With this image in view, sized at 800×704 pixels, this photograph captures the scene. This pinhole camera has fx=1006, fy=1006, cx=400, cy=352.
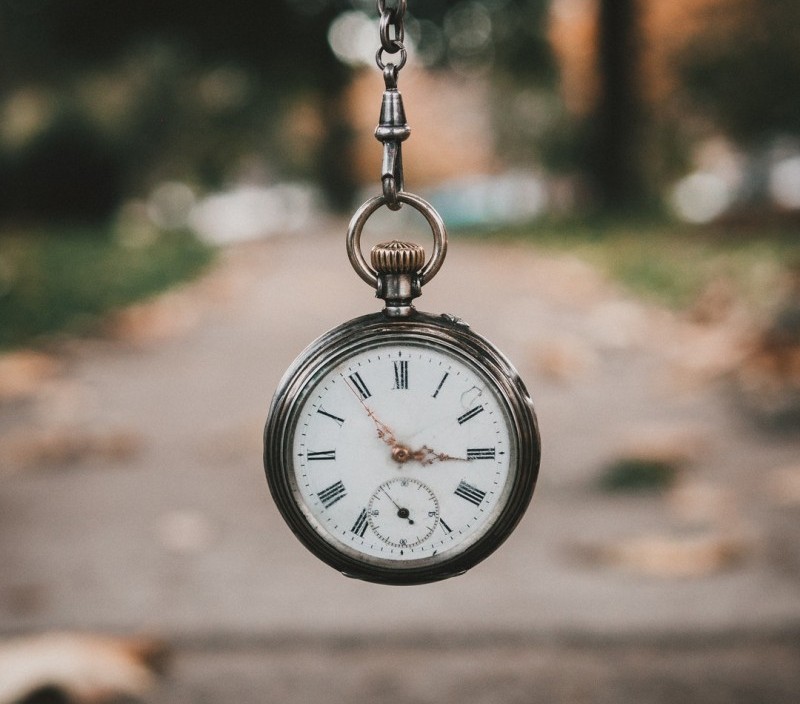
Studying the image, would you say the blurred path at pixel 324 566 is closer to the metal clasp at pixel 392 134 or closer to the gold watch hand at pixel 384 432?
the gold watch hand at pixel 384 432

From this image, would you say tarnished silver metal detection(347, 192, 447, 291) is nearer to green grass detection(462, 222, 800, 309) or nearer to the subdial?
the subdial

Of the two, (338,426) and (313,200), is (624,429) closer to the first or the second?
(338,426)

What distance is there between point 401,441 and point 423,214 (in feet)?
1.01

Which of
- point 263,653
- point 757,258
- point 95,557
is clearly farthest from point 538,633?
point 757,258

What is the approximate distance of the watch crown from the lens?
1.33m

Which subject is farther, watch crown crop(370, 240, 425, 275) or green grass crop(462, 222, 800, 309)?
green grass crop(462, 222, 800, 309)

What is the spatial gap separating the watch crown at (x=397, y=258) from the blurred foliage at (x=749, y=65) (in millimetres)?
17887

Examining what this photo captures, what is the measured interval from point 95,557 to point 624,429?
8.88 ft

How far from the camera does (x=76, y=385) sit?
6.20 metres

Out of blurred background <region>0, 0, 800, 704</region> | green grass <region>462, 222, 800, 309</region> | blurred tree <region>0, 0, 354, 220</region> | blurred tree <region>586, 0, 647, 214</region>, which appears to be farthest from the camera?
blurred tree <region>0, 0, 354, 220</region>

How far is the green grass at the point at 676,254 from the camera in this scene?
28.1ft

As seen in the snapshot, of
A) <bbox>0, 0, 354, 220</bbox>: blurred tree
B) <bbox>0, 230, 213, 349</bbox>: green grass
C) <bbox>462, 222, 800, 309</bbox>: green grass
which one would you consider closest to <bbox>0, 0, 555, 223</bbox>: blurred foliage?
<bbox>0, 0, 354, 220</bbox>: blurred tree

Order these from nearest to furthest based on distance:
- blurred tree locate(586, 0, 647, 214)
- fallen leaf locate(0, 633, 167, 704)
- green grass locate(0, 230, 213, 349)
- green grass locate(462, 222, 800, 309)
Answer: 1. fallen leaf locate(0, 633, 167, 704)
2. green grass locate(0, 230, 213, 349)
3. green grass locate(462, 222, 800, 309)
4. blurred tree locate(586, 0, 647, 214)

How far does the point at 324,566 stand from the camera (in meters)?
3.63
